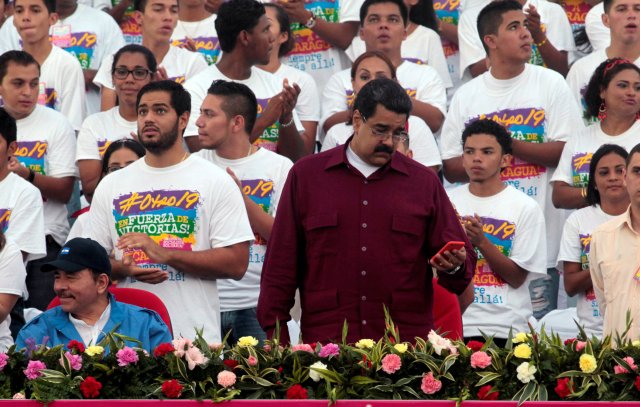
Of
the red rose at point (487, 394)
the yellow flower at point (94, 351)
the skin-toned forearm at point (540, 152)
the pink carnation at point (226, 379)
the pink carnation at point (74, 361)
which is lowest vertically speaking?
the red rose at point (487, 394)

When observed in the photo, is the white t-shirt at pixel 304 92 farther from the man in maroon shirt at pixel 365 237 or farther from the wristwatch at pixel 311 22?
the man in maroon shirt at pixel 365 237

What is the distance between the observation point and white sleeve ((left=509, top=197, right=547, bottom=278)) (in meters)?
8.55

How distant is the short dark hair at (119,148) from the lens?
28.8 feet

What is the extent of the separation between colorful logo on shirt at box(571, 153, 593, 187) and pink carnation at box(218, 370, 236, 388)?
476 cm

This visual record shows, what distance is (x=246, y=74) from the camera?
9.53 m

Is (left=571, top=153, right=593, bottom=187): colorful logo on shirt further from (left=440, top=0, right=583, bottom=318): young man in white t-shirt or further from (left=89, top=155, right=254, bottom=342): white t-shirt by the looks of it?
(left=89, top=155, right=254, bottom=342): white t-shirt

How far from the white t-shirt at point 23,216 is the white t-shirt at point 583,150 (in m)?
3.59

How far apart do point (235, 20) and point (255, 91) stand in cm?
54

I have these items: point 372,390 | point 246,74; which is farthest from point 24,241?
point 372,390

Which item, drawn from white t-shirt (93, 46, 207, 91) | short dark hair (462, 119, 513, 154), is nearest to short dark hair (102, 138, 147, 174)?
white t-shirt (93, 46, 207, 91)

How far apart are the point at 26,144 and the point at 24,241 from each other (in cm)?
139

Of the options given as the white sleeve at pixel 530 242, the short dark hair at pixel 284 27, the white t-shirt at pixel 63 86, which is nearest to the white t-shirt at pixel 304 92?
the short dark hair at pixel 284 27

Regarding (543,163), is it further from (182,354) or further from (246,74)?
(182,354)

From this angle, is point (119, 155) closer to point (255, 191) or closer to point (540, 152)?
point (255, 191)
